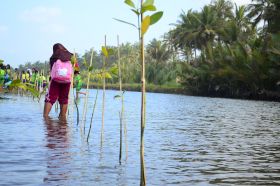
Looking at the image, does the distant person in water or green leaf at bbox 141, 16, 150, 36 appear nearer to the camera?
green leaf at bbox 141, 16, 150, 36

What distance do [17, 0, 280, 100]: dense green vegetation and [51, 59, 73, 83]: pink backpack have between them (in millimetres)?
17771

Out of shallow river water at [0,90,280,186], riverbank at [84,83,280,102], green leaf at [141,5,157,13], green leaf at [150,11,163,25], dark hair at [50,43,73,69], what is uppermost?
dark hair at [50,43,73,69]

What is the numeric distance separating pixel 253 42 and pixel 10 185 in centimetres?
4063

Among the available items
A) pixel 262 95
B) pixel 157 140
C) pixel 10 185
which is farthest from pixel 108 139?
pixel 262 95

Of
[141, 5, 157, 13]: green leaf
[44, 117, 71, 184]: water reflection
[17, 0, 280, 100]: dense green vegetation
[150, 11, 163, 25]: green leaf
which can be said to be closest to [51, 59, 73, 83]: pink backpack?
[44, 117, 71, 184]: water reflection

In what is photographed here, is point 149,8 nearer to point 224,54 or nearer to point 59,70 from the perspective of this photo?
point 59,70

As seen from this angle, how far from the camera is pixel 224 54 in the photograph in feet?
154

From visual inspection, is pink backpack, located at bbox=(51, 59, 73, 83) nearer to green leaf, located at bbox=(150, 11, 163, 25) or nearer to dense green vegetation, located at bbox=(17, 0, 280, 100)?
green leaf, located at bbox=(150, 11, 163, 25)

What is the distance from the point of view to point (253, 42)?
42969mm

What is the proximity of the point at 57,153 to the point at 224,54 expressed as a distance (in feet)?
137

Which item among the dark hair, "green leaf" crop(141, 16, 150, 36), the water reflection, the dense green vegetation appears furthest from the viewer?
the dense green vegetation

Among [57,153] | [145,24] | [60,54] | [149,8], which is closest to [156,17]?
[145,24]

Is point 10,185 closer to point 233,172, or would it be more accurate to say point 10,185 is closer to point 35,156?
point 35,156

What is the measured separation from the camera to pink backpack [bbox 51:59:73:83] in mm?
9938
